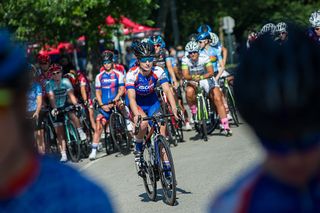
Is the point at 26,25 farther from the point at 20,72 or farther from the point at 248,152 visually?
the point at 20,72

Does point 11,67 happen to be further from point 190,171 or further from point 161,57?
point 161,57

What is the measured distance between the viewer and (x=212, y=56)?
54.6 feet

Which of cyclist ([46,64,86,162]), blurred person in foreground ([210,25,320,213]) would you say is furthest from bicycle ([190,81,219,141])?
blurred person in foreground ([210,25,320,213])

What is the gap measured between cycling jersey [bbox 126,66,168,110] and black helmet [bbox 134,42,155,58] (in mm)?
185

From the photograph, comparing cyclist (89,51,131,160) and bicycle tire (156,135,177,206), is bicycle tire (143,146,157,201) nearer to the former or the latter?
bicycle tire (156,135,177,206)

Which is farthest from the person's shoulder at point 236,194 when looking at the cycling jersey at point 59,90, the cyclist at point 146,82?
the cycling jersey at point 59,90

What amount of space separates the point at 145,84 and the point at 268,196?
27.3ft

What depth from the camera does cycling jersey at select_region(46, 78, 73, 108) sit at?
15234 mm

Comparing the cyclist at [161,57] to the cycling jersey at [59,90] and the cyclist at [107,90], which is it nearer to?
the cyclist at [107,90]

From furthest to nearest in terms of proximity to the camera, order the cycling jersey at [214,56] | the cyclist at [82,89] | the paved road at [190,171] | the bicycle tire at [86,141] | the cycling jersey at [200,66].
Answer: the cycling jersey at [214,56], the cyclist at [82,89], the bicycle tire at [86,141], the cycling jersey at [200,66], the paved road at [190,171]

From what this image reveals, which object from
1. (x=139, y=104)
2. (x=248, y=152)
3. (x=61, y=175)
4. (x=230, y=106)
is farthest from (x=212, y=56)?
(x=61, y=175)

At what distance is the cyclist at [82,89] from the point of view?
16125 mm

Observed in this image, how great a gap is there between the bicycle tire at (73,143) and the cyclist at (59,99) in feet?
0.30

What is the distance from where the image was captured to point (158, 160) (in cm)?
965
